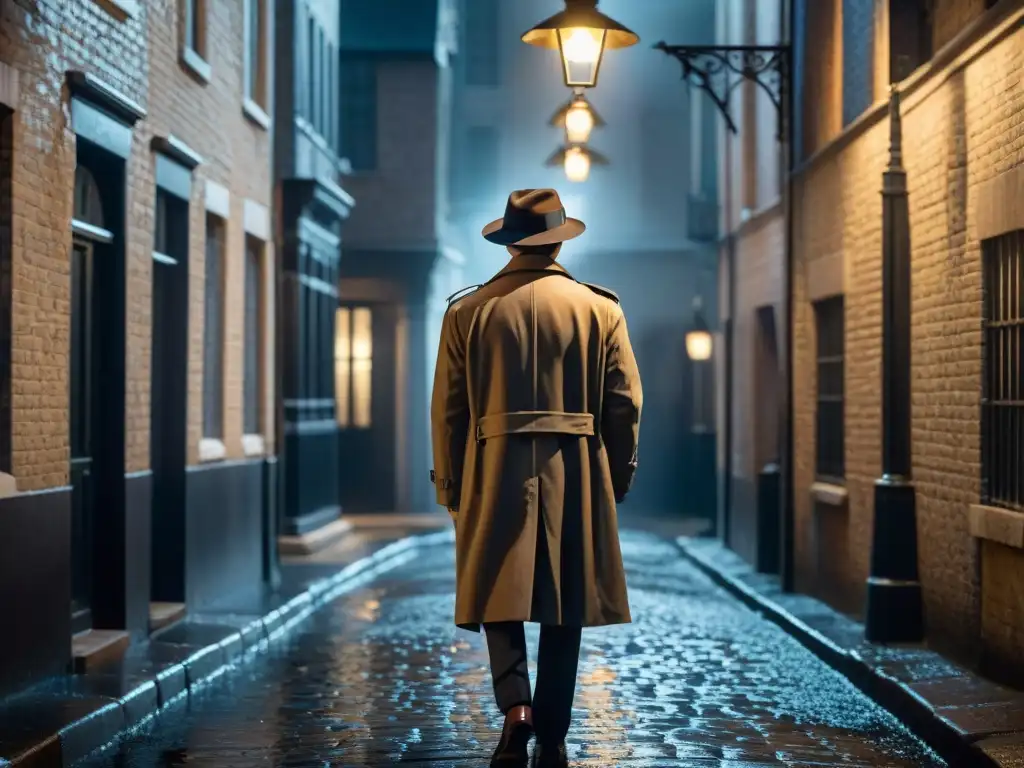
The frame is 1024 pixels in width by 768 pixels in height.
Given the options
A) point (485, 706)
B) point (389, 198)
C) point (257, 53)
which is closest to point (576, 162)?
point (257, 53)

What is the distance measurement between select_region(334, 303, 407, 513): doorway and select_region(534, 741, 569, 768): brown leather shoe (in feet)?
63.5

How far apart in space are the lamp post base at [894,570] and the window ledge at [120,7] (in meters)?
5.58

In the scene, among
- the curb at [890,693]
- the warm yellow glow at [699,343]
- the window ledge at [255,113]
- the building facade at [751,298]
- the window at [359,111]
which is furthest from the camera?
the window at [359,111]

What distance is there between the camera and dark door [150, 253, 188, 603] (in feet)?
40.7

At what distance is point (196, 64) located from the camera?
1279 centimetres

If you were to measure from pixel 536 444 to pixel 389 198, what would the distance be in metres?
19.4

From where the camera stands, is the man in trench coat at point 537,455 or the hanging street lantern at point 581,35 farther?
the hanging street lantern at point 581,35

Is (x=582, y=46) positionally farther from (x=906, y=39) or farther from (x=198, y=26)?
(x=198, y=26)

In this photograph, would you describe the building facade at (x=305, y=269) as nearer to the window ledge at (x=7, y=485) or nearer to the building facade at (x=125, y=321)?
the building facade at (x=125, y=321)

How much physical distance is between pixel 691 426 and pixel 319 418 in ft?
34.9

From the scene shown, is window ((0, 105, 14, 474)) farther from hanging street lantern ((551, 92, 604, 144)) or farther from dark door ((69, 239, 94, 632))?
hanging street lantern ((551, 92, 604, 144))

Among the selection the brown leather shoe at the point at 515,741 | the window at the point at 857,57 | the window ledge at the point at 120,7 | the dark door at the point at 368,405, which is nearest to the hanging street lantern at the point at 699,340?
the dark door at the point at 368,405

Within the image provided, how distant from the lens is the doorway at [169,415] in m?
12.4

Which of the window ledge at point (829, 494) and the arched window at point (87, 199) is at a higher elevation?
the arched window at point (87, 199)
